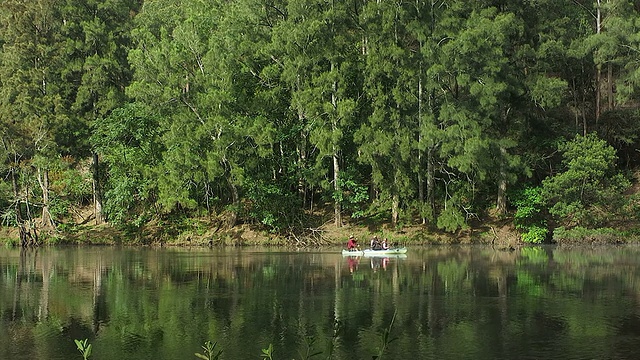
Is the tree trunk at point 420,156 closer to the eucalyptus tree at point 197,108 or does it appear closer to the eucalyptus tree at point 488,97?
the eucalyptus tree at point 488,97

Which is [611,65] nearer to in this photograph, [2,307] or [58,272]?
[58,272]

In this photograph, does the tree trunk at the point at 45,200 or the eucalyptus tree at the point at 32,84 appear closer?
the eucalyptus tree at the point at 32,84

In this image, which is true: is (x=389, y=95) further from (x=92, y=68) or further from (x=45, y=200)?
(x=45, y=200)

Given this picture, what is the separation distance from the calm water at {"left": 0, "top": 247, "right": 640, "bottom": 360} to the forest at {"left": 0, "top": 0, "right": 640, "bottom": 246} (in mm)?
11330

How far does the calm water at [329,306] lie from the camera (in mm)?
18922

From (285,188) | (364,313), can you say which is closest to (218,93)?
(285,188)

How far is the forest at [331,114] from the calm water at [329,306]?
37.2 ft

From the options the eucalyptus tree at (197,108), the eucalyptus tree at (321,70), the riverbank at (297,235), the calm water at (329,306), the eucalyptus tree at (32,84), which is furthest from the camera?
the eucalyptus tree at (32,84)

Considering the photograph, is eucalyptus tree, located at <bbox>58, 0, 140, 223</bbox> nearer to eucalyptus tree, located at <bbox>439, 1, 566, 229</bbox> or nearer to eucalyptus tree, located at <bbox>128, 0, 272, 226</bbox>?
eucalyptus tree, located at <bbox>128, 0, 272, 226</bbox>

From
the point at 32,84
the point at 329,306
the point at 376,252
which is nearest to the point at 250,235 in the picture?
the point at 376,252

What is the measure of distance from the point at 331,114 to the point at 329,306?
29.2 metres

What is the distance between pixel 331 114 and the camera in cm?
5275

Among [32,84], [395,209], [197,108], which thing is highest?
[32,84]

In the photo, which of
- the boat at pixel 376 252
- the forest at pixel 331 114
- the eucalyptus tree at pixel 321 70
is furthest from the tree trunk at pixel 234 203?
the boat at pixel 376 252
